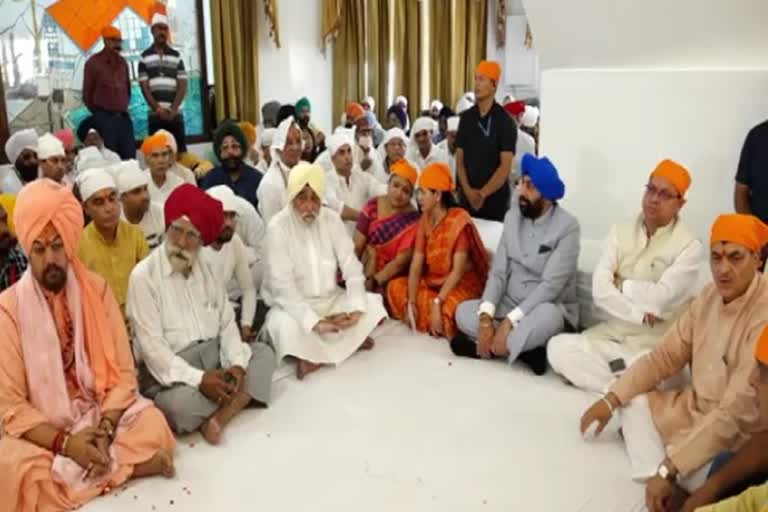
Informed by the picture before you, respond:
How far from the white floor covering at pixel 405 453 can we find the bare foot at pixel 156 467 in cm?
3

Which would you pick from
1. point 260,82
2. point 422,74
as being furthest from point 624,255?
point 422,74

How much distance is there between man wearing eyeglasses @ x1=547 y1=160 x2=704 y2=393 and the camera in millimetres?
2984

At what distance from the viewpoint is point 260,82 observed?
7.41 m

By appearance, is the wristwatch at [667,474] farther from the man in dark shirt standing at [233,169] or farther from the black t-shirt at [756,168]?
the man in dark shirt standing at [233,169]

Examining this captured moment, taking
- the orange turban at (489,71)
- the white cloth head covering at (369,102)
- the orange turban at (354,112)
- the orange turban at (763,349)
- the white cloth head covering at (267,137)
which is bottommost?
the orange turban at (763,349)

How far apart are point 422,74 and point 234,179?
5.05 metres

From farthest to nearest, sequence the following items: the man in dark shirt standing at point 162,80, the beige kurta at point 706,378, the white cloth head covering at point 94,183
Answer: the man in dark shirt standing at point 162,80, the white cloth head covering at point 94,183, the beige kurta at point 706,378

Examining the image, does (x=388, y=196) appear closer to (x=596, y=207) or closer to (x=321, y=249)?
(x=321, y=249)

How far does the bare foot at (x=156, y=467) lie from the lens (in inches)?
97.3

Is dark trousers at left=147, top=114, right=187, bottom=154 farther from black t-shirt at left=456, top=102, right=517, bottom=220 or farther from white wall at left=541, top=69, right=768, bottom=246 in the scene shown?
white wall at left=541, top=69, right=768, bottom=246

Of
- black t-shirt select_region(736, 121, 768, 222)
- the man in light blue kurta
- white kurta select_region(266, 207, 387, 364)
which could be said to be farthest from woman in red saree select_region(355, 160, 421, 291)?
black t-shirt select_region(736, 121, 768, 222)

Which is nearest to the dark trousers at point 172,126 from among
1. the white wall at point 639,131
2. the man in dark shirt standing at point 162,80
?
the man in dark shirt standing at point 162,80

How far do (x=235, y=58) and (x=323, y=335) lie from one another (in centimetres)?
445

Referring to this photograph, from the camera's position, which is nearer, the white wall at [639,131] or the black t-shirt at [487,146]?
the white wall at [639,131]
